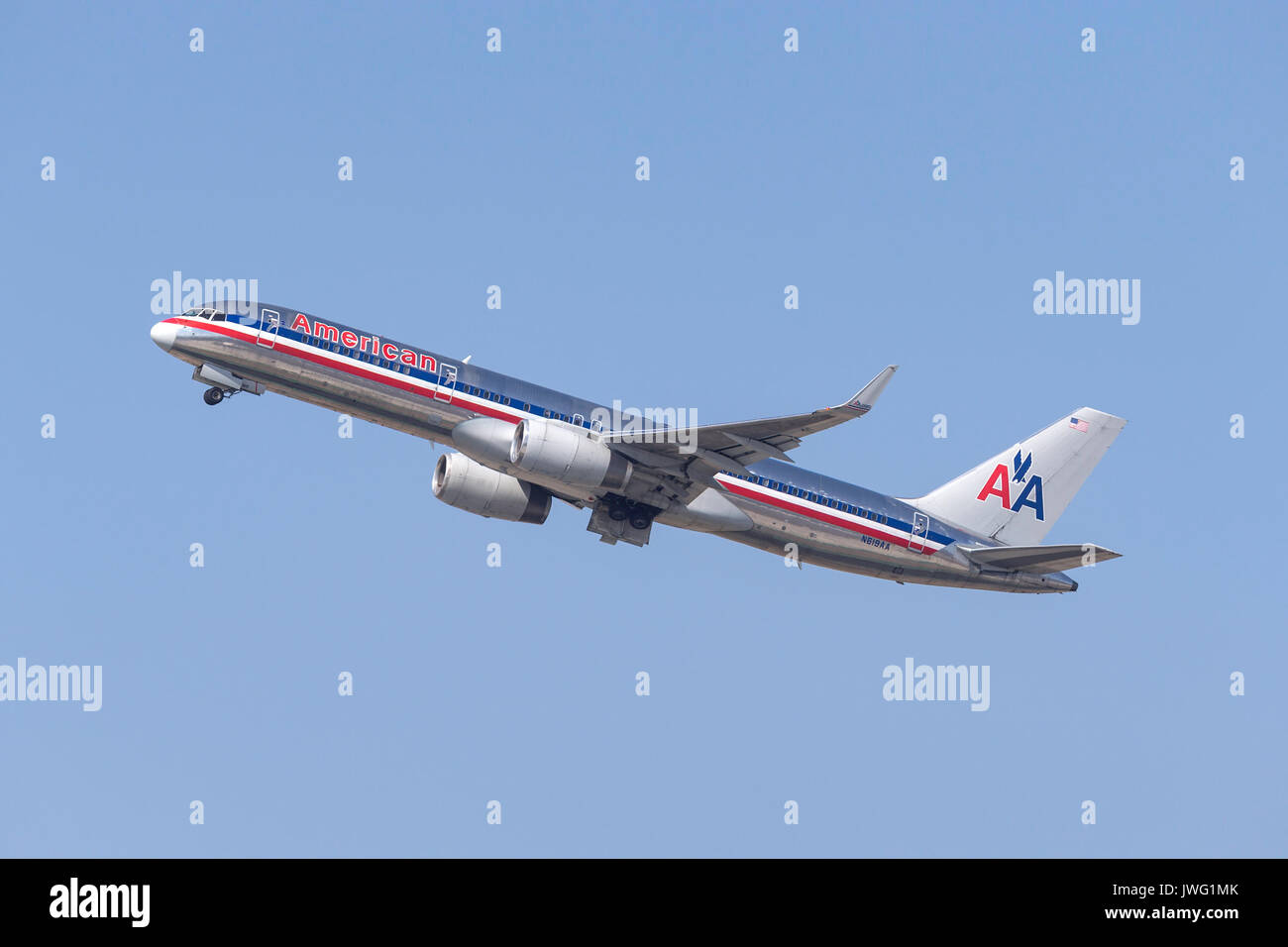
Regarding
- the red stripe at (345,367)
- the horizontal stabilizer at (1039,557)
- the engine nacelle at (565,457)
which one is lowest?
the horizontal stabilizer at (1039,557)

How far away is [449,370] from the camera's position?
5128 cm

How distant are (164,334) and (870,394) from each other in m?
22.8

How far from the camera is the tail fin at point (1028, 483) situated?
60.3 m

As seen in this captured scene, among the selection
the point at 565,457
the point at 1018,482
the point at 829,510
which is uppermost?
the point at 1018,482

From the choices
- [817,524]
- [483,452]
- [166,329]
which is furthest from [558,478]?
[166,329]

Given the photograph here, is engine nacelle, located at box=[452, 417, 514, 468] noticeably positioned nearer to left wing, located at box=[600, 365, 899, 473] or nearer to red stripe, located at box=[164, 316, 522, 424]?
red stripe, located at box=[164, 316, 522, 424]

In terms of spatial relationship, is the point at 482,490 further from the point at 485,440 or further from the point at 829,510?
the point at 829,510

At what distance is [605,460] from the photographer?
50.8m

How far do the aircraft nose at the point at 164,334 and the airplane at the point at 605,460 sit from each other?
0.03 m

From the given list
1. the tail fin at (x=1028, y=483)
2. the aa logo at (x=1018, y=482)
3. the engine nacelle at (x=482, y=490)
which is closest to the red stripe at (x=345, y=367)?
the engine nacelle at (x=482, y=490)

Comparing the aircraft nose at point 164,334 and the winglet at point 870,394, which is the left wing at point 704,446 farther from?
the aircraft nose at point 164,334

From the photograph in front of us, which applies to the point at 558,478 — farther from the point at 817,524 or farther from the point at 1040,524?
the point at 1040,524

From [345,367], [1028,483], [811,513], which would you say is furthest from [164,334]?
[1028,483]

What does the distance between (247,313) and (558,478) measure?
11519 mm
